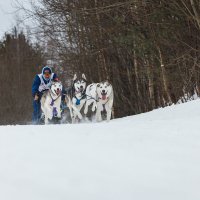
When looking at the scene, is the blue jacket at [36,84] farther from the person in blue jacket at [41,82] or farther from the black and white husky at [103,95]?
the black and white husky at [103,95]

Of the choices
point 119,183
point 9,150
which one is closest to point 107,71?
point 9,150

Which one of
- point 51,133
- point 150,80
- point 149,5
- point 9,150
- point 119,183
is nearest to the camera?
point 119,183

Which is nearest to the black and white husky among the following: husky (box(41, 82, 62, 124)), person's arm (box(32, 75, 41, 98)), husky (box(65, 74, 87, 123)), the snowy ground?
husky (box(65, 74, 87, 123))

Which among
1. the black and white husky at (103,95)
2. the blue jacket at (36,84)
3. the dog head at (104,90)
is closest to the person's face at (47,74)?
the blue jacket at (36,84)

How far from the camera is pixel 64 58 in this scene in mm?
19828

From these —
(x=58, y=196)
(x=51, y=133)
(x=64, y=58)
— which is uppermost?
(x=64, y=58)

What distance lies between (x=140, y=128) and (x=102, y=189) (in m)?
2.73

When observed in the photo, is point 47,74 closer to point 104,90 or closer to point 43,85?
point 43,85

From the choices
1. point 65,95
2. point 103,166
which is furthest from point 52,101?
point 103,166

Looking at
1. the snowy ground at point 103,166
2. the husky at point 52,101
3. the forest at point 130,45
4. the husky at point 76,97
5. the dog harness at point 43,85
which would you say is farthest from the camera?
the forest at point 130,45

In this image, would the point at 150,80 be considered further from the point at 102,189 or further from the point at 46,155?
the point at 102,189

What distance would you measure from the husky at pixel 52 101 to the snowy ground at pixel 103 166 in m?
4.73

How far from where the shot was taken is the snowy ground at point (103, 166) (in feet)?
11.5

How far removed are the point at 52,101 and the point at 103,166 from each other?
6595 millimetres
